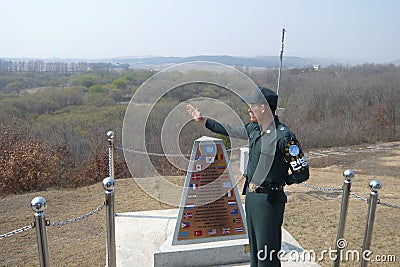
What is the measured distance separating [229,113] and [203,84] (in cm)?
42

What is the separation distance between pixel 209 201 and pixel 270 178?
1320 millimetres

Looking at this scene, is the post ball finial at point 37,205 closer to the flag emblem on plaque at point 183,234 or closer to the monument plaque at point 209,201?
the monument plaque at point 209,201

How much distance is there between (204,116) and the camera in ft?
11.4

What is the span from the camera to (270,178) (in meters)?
3.01

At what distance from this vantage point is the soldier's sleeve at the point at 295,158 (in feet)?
9.32

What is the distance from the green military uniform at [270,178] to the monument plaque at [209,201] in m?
0.86

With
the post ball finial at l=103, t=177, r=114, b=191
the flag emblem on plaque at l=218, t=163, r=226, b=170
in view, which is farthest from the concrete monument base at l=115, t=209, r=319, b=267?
the post ball finial at l=103, t=177, r=114, b=191

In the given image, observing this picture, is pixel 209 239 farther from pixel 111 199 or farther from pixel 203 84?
pixel 203 84

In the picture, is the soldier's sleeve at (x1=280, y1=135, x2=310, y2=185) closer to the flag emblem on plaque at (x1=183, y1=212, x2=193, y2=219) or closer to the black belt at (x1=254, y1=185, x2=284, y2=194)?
the black belt at (x1=254, y1=185, x2=284, y2=194)

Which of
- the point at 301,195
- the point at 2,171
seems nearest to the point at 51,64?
the point at 2,171

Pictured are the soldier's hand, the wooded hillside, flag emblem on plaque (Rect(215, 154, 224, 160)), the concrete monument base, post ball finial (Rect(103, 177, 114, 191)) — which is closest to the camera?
post ball finial (Rect(103, 177, 114, 191))

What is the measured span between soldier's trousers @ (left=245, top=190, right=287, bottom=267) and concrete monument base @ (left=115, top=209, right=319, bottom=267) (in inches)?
34.4

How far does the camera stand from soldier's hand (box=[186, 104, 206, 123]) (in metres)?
3.38

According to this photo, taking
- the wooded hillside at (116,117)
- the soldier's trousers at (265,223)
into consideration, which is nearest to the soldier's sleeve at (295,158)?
the soldier's trousers at (265,223)
